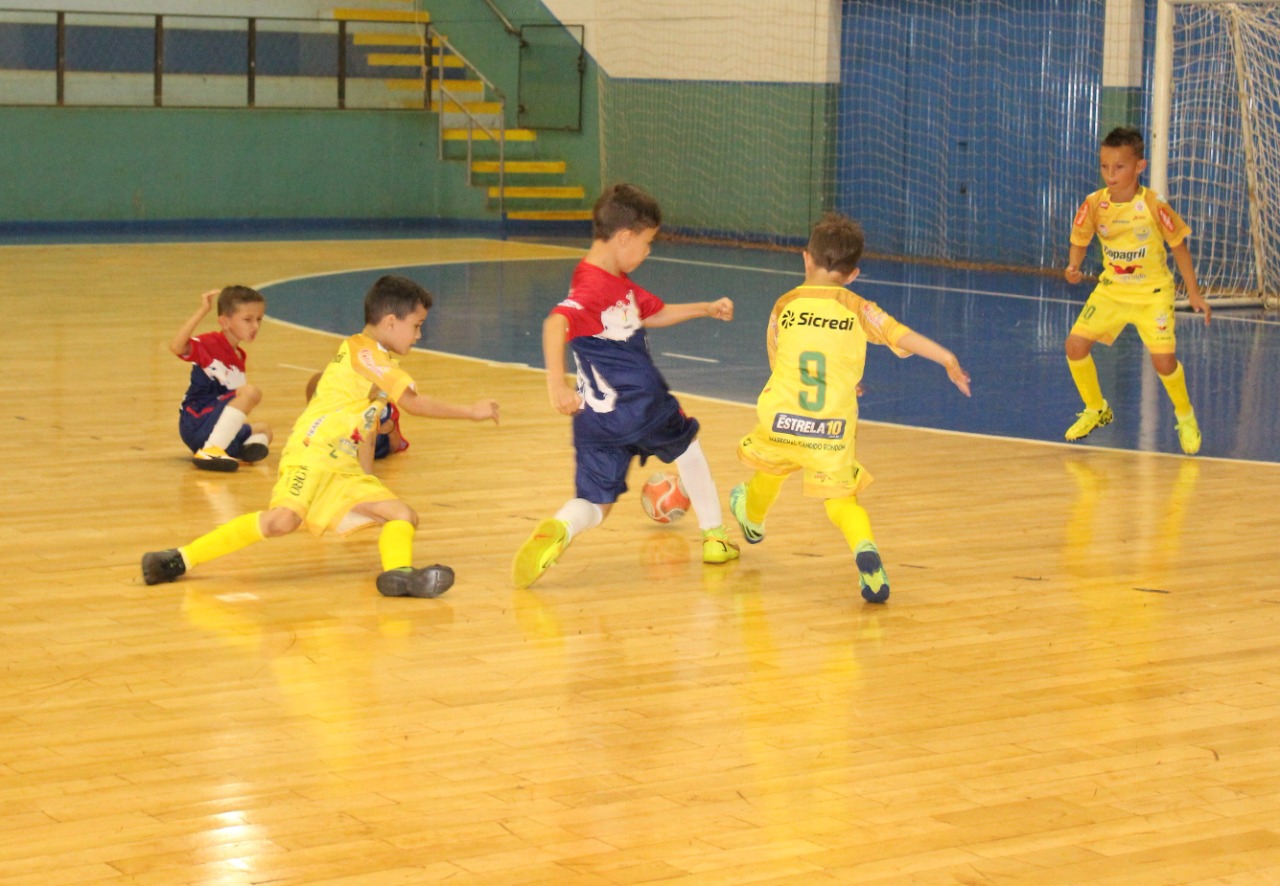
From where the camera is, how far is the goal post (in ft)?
48.7

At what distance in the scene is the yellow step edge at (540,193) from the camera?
2106 cm

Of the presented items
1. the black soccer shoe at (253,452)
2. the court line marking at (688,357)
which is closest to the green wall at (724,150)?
the court line marking at (688,357)

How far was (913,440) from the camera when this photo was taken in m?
7.94

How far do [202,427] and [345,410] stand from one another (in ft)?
6.25

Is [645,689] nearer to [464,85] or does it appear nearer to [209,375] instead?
[209,375]

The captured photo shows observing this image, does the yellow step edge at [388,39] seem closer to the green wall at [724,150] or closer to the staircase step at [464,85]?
the staircase step at [464,85]

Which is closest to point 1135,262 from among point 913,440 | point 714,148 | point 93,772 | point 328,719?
point 913,440

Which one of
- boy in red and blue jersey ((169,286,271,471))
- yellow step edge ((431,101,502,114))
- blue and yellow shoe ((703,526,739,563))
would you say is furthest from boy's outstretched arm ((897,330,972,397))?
yellow step edge ((431,101,502,114))

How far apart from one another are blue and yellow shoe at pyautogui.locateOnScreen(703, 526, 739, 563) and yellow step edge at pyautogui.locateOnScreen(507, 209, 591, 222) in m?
15.6

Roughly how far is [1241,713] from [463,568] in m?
2.38

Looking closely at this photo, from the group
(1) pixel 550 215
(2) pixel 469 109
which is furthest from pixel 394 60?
(1) pixel 550 215

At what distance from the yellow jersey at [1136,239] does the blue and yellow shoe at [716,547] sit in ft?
10.9

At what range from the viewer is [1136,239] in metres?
8.19

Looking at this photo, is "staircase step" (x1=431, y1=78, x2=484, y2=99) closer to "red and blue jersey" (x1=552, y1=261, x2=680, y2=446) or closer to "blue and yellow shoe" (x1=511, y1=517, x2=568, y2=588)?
"red and blue jersey" (x1=552, y1=261, x2=680, y2=446)
